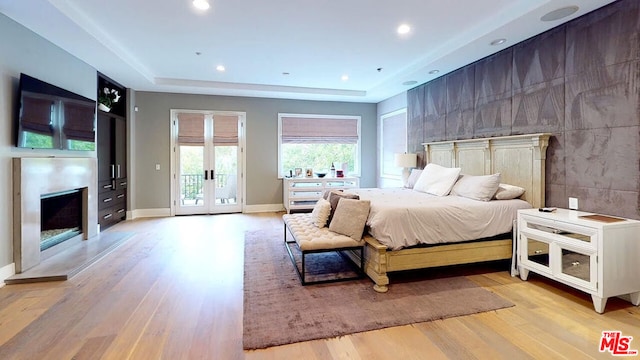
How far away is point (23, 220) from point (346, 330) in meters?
3.54

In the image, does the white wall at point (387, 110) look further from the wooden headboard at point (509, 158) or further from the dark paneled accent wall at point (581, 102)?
the dark paneled accent wall at point (581, 102)

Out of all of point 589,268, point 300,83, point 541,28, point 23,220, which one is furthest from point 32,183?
point 541,28

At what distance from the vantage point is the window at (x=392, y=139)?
654 centimetres

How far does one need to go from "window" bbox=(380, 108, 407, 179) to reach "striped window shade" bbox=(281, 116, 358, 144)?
77cm

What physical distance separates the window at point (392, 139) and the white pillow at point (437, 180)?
186 centimetres

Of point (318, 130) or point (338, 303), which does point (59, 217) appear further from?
point (318, 130)

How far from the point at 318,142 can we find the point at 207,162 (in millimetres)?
2673

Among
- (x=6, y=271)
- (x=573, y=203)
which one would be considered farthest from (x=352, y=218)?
(x=6, y=271)

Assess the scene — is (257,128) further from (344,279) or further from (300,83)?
(344,279)

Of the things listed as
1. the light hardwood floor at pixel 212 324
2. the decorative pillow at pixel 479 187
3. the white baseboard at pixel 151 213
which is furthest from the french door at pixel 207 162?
the decorative pillow at pixel 479 187

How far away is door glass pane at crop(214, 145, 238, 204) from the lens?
6.77 meters

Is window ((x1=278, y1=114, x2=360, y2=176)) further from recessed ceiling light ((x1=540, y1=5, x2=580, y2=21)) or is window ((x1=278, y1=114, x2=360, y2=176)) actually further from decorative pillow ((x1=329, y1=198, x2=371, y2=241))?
recessed ceiling light ((x1=540, y1=5, x2=580, y2=21))

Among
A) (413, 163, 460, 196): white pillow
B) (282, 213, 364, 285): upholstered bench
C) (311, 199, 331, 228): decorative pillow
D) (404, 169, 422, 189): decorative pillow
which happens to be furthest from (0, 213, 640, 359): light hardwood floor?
(404, 169, 422, 189): decorative pillow

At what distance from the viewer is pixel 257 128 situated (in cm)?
691
